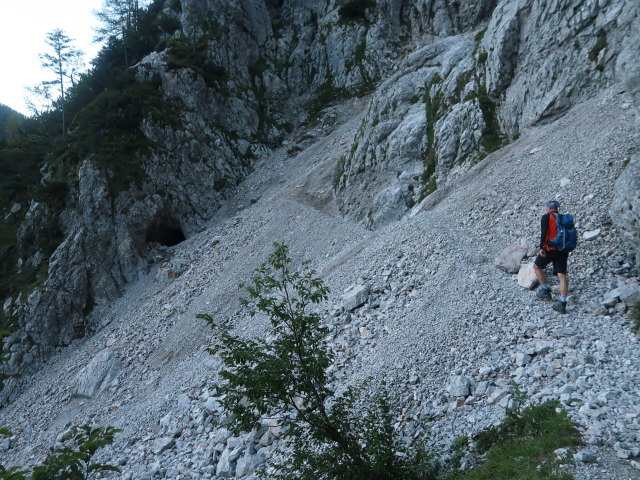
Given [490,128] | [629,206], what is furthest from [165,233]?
[629,206]

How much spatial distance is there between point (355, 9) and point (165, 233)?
3730cm

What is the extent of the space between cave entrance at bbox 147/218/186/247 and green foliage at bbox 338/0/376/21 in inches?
1375

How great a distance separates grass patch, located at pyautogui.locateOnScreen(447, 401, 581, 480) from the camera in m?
5.52

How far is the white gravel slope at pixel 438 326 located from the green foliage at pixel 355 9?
1342 inches

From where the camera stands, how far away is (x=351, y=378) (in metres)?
10.5

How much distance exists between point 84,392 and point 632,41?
96.9ft

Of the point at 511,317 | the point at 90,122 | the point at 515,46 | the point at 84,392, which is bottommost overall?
the point at 511,317

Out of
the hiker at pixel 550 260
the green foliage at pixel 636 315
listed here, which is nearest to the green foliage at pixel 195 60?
the hiker at pixel 550 260

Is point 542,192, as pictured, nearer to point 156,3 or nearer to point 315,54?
point 315,54

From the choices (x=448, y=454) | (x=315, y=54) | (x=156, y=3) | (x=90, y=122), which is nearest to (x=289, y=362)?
(x=448, y=454)

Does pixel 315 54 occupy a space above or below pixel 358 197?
above

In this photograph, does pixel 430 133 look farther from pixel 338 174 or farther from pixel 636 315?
pixel 636 315

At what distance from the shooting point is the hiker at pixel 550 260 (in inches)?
362

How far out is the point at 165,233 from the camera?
109 ft
